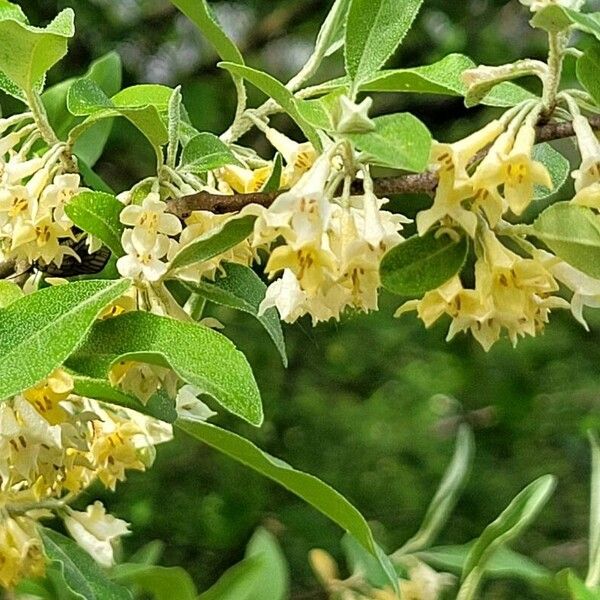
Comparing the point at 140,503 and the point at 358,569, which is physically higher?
the point at 358,569

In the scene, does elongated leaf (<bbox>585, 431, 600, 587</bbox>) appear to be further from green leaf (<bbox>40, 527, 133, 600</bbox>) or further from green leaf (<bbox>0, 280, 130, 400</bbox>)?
green leaf (<bbox>0, 280, 130, 400</bbox>)

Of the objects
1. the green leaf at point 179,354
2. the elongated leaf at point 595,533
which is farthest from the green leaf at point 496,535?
the green leaf at point 179,354

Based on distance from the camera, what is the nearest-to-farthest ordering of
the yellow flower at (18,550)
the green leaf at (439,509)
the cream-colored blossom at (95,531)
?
the yellow flower at (18,550) < the cream-colored blossom at (95,531) < the green leaf at (439,509)

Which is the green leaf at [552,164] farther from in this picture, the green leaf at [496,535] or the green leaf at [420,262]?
the green leaf at [496,535]

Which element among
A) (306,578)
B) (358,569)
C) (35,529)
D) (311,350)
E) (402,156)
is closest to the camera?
(402,156)

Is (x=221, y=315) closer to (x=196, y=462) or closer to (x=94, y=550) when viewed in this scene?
(x=196, y=462)

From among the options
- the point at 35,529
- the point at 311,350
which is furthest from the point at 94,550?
the point at 311,350
